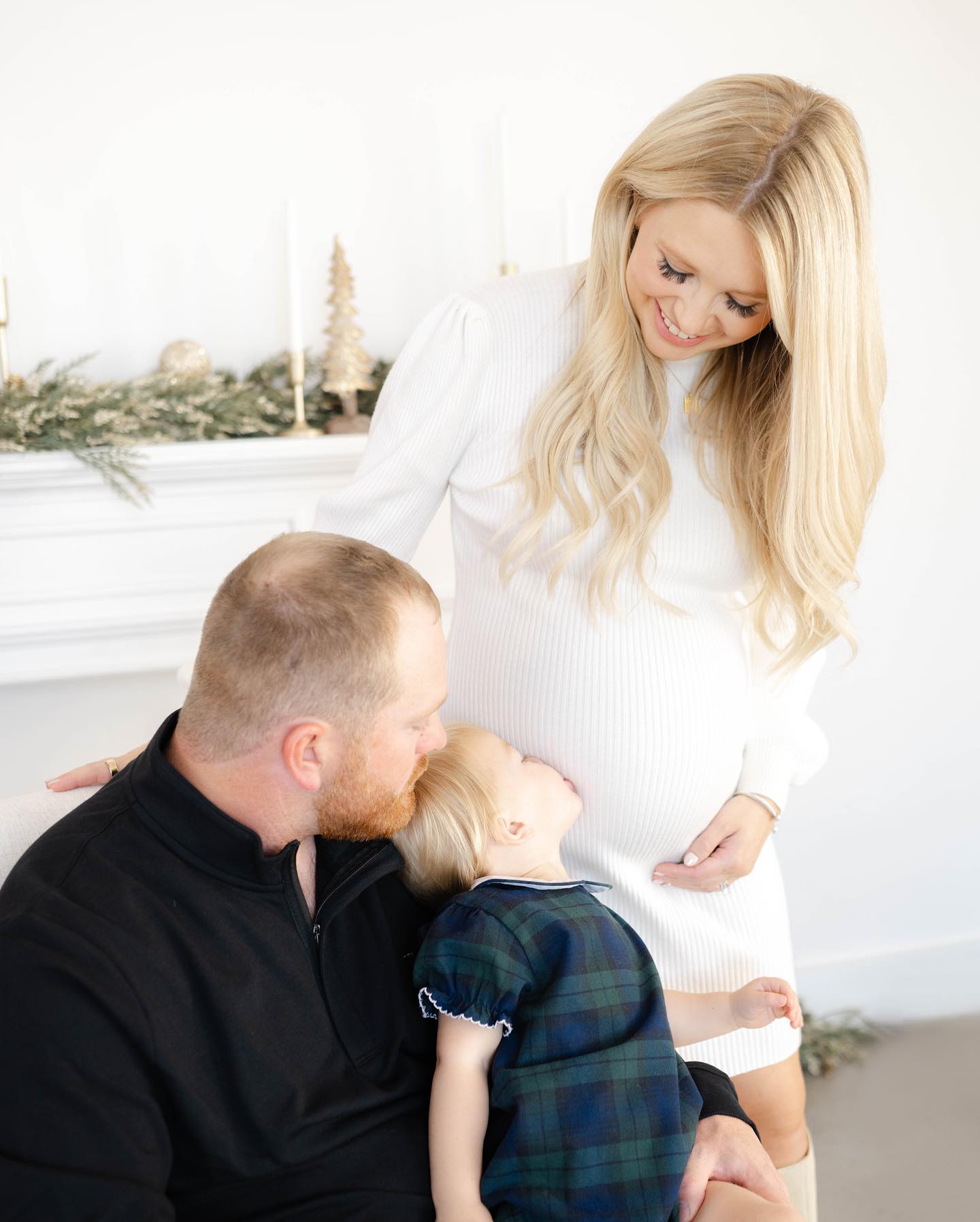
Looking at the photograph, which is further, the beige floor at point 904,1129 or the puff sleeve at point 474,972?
the beige floor at point 904,1129

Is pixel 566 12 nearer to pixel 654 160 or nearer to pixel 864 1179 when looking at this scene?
pixel 654 160

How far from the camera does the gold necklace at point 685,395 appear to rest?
1.52 m

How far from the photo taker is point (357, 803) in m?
1.15

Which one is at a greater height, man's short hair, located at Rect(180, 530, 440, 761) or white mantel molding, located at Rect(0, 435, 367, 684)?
man's short hair, located at Rect(180, 530, 440, 761)

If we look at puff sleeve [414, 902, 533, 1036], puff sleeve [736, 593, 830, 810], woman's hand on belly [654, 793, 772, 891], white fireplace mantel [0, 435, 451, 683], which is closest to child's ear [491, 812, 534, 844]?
puff sleeve [414, 902, 533, 1036]

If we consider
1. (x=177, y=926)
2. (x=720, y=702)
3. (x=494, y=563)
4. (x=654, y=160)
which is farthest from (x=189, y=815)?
(x=654, y=160)

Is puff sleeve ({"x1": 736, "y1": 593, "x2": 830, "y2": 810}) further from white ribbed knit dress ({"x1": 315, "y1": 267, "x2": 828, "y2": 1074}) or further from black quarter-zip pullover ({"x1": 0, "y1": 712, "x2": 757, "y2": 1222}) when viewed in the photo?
black quarter-zip pullover ({"x1": 0, "y1": 712, "x2": 757, "y2": 1222})

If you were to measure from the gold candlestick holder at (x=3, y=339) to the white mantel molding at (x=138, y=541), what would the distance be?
22 centimetres

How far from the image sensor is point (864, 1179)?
2.40m

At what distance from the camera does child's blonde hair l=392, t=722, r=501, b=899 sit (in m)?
1.37

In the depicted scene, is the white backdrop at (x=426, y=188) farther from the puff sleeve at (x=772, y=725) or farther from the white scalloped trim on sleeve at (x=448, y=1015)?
the white scalloped trim on sleeve at (x=448, y=1015)

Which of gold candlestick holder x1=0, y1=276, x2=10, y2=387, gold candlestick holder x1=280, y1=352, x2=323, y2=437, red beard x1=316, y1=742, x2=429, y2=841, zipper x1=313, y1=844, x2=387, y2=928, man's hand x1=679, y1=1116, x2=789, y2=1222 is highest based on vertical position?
gold candlestick holder x1=0, y1=276, x2=10, y2=387

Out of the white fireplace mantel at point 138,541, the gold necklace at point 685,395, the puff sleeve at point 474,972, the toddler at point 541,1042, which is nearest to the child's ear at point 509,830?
the toddler at point 541,1042

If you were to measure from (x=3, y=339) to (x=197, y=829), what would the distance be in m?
1.40
